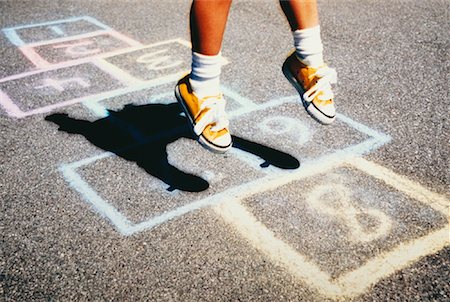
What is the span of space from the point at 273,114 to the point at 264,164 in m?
0.70

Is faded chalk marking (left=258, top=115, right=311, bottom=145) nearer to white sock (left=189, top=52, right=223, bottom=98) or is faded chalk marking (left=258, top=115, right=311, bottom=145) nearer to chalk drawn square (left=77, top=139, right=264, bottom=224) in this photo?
chalk drawn square (left=77, top=139, right=264, bottom=224)

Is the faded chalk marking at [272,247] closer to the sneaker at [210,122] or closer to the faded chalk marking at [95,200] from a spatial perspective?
the sneaker at [210,122]

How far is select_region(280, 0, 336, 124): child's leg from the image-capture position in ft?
8.23

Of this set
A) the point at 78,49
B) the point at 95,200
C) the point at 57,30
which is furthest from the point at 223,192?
the point at 57,30

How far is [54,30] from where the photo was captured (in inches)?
211

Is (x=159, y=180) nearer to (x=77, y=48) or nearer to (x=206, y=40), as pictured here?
(x=206, y=40)

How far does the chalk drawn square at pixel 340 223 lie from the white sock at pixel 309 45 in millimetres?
734

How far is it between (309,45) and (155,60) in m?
2.35

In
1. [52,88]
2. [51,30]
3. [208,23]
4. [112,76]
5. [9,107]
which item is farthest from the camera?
[51,30]

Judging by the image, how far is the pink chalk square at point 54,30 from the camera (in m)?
5.15

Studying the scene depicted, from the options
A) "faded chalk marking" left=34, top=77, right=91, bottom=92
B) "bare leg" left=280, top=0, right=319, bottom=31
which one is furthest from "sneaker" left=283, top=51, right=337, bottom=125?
"faded chalk marking" left=34, top=77, right=91, bottom=92

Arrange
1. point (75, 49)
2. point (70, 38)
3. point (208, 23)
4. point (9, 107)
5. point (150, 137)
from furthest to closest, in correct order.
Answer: point (70, 38) < point (75, 49) < point (9, 107) < point (150, 137) < point (208, 23)

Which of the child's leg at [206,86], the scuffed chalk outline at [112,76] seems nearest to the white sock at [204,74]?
the child's leg at [206,86]

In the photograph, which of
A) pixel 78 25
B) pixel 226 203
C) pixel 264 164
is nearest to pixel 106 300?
pixel 226 203
